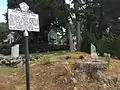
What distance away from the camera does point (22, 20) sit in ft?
23.0

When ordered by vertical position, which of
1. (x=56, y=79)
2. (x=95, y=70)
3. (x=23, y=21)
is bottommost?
(x=56, y=79)

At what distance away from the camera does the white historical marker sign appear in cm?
672

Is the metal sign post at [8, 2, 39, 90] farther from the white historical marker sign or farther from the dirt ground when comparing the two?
the dirt ground

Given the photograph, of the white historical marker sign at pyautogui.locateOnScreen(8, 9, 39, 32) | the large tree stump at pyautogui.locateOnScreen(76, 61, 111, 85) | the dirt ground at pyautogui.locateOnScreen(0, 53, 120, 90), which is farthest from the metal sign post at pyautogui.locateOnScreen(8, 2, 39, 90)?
the large tree stump at pyautogui.locateOnScreen(76, 61, 111, 85)

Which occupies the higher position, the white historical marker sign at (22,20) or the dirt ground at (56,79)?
the white historical marker sign at (22,20)

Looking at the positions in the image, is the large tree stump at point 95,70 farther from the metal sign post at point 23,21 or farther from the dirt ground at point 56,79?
the metal sign post at point 23,21

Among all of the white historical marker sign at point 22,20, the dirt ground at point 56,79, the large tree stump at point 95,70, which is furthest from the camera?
the large tree stump at point 95,70

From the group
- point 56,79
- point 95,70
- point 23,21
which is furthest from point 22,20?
point 95,70

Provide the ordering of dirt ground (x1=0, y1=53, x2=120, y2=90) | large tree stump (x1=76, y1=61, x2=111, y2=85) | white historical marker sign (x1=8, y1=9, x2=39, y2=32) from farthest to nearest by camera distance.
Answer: large tree stump (x1=76, y1=61, x2=111, y2=85)
dirt ground (x1=0, y1=53, x2=120, y2=90)
white historical marker sign (x1=8, y1=9, x2=39, y2=32)

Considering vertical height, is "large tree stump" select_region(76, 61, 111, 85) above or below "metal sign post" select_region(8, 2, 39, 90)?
below

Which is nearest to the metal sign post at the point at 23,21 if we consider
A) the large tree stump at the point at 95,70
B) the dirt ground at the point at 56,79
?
the dirt ground at the point at 56,79

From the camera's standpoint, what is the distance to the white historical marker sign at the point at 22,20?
265 inches

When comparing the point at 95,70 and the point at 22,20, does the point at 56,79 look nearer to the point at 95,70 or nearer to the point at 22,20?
the point at 95,70

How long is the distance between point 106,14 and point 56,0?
6962mm
